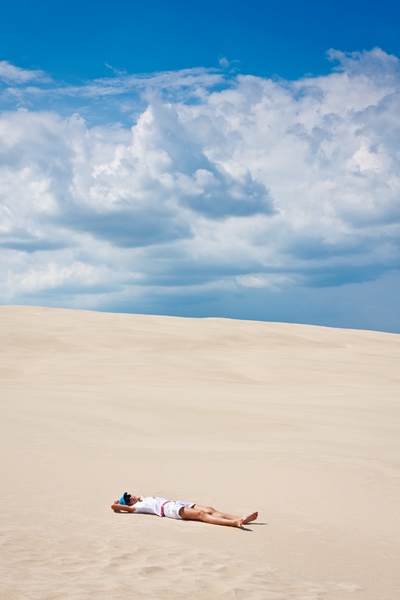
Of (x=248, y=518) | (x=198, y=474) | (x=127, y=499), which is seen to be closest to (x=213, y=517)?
(x=248, y=518)

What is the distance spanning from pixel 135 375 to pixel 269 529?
11040 millimetres

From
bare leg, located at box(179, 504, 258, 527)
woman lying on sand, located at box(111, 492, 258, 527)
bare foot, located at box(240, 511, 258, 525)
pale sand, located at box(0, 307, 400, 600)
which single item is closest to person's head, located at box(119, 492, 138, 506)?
woman lying on sand, located at box(111, 492, 258, 527)

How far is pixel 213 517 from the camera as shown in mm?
5184

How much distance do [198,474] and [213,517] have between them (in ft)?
6.15

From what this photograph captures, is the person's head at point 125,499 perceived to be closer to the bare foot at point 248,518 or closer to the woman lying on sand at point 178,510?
the woman lying on sand at point 178,510

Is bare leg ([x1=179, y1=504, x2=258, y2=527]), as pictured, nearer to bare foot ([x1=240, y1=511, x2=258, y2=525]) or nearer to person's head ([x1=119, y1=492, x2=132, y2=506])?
bare foot ([x1=240, y1=511, x2=258, y2=525])

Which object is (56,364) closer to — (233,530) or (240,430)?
(240,430)

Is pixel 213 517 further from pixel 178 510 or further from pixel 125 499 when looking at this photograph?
pixel 125 499

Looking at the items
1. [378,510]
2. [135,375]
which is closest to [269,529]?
[378,510]

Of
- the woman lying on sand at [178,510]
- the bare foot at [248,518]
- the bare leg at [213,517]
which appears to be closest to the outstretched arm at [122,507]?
the woman lying on sand at [178,510]

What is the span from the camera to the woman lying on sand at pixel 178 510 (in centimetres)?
513

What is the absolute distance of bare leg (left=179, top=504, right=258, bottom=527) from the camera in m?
5.09

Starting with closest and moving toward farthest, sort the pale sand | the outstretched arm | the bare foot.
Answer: the pale sand < the bare foot < the outstretched arm

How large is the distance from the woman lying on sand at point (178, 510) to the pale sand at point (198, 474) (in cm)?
9
